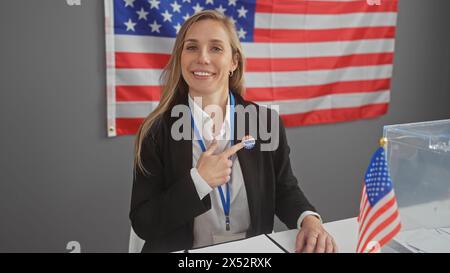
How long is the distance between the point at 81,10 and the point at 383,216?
1.80 m

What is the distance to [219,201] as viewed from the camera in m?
1.41

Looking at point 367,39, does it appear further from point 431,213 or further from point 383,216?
point 383,216

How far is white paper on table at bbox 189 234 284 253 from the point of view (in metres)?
1.11

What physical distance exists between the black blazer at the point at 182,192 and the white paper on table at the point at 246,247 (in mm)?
148

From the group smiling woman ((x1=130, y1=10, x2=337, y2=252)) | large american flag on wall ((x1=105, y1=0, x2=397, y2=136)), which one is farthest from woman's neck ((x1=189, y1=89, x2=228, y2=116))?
large american flag on wall ((x1=105, y1=0, x2=397, y2=136))

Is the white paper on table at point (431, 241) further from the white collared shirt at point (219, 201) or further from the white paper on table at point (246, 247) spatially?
the white collared shirt at point (219, 201)

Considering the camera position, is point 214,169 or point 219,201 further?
point 219,201

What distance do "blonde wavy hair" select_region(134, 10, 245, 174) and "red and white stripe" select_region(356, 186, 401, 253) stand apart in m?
0.74

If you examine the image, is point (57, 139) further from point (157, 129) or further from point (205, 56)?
point (205, 56)

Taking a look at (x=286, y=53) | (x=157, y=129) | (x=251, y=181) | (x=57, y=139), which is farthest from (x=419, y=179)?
(x=57, y=139)

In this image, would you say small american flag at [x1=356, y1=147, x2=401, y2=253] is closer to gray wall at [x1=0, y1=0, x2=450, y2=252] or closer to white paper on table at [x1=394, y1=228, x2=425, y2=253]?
white paper on table at [x1=394, y1=228, x2=425, y2=253]

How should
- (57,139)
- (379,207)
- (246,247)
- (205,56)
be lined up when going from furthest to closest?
1. (57,139)
2. (205,56)
3. (246,247)
4. (379,207)

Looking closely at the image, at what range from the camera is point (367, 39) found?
274cm

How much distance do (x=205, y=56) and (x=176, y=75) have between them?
151 millimetres
